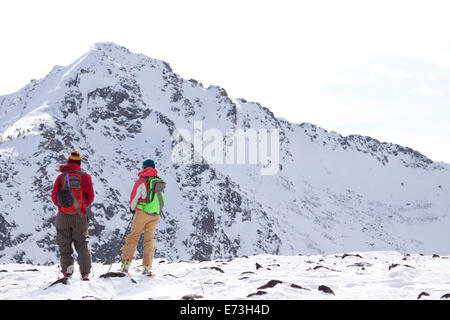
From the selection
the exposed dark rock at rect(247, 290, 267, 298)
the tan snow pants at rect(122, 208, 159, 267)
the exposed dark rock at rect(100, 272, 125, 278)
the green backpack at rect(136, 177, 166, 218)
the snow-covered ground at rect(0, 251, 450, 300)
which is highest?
the green backpack at rect(136, 177, 166, 218)

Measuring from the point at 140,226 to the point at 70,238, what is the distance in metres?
1.71

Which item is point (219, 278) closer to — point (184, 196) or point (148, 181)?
point (148, 181)

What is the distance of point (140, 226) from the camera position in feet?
36.1

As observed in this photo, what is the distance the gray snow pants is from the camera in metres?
9.91

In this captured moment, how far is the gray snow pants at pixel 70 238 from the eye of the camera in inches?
390

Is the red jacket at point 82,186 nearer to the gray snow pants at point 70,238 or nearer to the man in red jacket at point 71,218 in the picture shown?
the man in red jacket at point 71,218

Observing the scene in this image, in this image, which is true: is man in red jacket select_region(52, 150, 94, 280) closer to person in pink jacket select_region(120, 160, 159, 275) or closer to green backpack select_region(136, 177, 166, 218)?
person in pink jacket select_region(120, 160, 159, 275)

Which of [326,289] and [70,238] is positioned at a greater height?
[70,238]

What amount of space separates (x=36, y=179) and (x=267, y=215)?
302 ft

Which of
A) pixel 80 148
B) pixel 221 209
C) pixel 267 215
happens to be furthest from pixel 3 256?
pixel 267 215

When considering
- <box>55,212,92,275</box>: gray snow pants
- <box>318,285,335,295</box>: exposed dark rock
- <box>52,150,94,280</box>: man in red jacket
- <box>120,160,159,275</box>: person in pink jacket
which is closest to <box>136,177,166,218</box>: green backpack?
<box>120,160,159,275</box>: person in pink jacket

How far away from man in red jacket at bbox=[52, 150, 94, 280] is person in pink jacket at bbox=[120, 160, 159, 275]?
1108mm

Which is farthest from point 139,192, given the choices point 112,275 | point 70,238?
point 112,275

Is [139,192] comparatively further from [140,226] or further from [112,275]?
[112,275]
